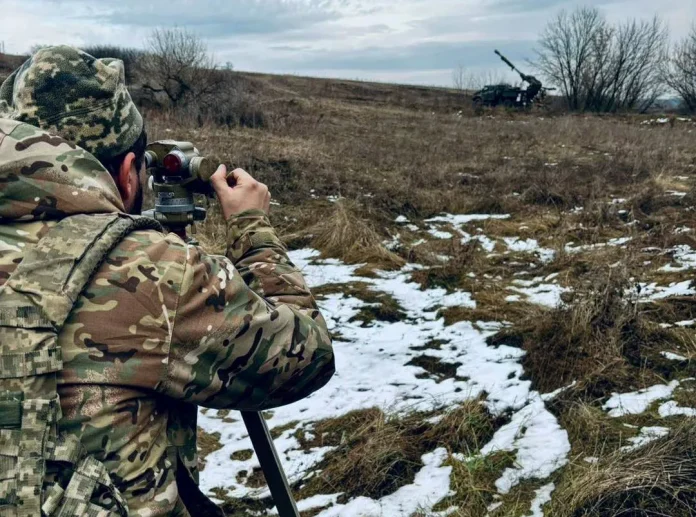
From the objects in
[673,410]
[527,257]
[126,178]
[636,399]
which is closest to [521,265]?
[527,257]

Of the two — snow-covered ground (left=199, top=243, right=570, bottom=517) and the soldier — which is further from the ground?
the soldier

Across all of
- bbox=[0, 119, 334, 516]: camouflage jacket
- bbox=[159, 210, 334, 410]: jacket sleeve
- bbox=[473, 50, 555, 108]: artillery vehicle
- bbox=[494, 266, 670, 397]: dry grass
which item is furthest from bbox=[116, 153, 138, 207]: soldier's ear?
bbox=[473, 50, 555, 108]: artillery vehicle

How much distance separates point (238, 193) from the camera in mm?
1741

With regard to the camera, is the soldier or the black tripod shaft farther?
the black tripod shaft

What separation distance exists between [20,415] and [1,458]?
79mm

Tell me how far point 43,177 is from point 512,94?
3416 cm

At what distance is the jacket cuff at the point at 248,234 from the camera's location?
65.4 inches

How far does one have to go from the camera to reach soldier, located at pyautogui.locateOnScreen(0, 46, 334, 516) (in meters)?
1.17

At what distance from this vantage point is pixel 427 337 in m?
4.70

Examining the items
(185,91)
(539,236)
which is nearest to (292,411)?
(539,236)

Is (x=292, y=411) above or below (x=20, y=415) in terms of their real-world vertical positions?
below

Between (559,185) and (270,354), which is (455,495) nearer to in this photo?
(270,354)

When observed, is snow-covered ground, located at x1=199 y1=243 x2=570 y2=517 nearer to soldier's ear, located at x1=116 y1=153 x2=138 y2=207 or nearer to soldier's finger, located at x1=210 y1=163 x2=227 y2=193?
soldier's finger, located at x1=210 y1=163 x2=227 y2=193

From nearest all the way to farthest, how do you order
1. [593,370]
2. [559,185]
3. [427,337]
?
[593,370], [427,337], [559,185]
